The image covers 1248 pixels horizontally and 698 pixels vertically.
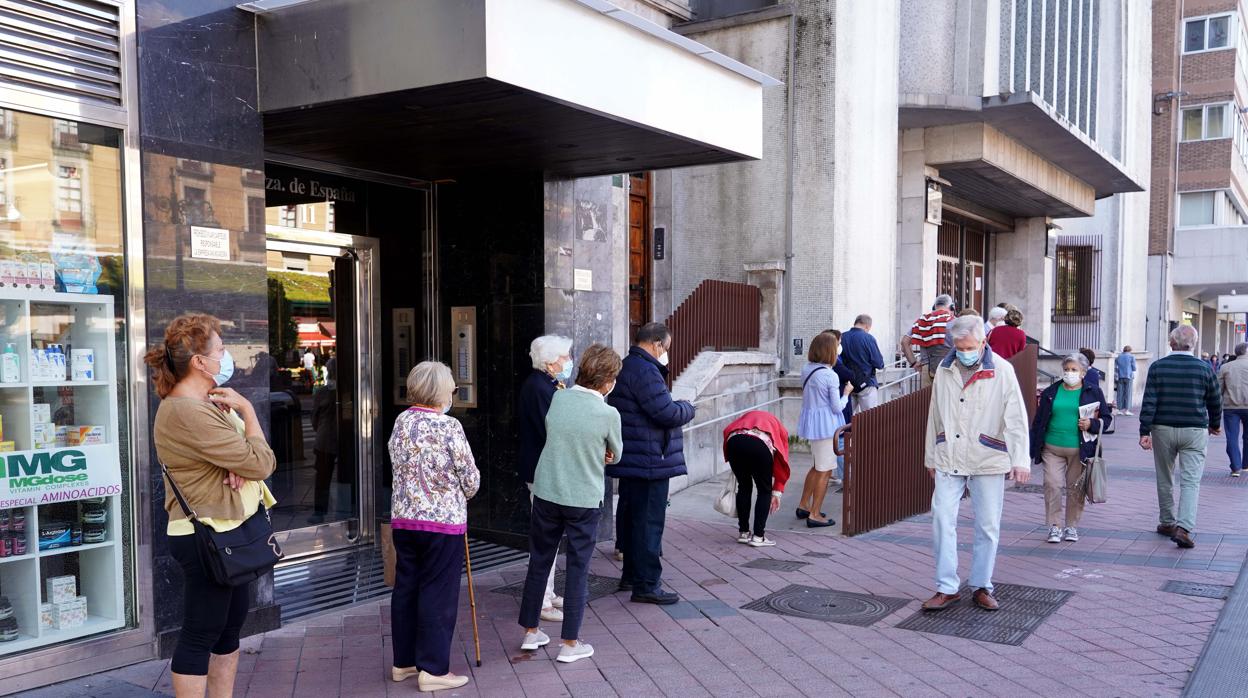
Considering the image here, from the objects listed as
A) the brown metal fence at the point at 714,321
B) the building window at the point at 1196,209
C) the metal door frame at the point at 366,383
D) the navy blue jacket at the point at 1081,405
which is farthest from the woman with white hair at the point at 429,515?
the building window at the point at 1196,209

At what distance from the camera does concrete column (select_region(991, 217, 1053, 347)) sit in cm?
2209

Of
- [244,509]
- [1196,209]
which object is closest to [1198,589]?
[244,509]

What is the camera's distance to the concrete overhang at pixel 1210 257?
31891 millimetres

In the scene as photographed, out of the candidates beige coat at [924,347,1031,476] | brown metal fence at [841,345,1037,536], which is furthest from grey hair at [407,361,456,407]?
brown metal fence at [841,345,1037,536]

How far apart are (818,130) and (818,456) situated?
20.0 ft

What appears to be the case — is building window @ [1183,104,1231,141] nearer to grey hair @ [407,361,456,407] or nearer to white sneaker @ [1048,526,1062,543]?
white sneaker @ [1048,526,1062,543]

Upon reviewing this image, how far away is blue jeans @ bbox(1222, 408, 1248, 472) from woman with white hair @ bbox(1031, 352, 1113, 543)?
5.67 m

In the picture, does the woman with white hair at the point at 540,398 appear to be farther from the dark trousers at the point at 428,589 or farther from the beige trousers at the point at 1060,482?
the beige trousers at the point at 1060,482

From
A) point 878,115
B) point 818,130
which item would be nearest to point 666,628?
point 818,130

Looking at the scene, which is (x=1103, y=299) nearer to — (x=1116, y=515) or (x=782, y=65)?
(x=782, y=65)

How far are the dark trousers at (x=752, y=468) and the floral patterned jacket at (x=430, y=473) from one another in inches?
128

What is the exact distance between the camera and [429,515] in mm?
4430

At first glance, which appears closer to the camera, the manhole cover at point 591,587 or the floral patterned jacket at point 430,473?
the floral patterned jacket at point 430,473

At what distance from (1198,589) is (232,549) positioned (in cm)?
585
